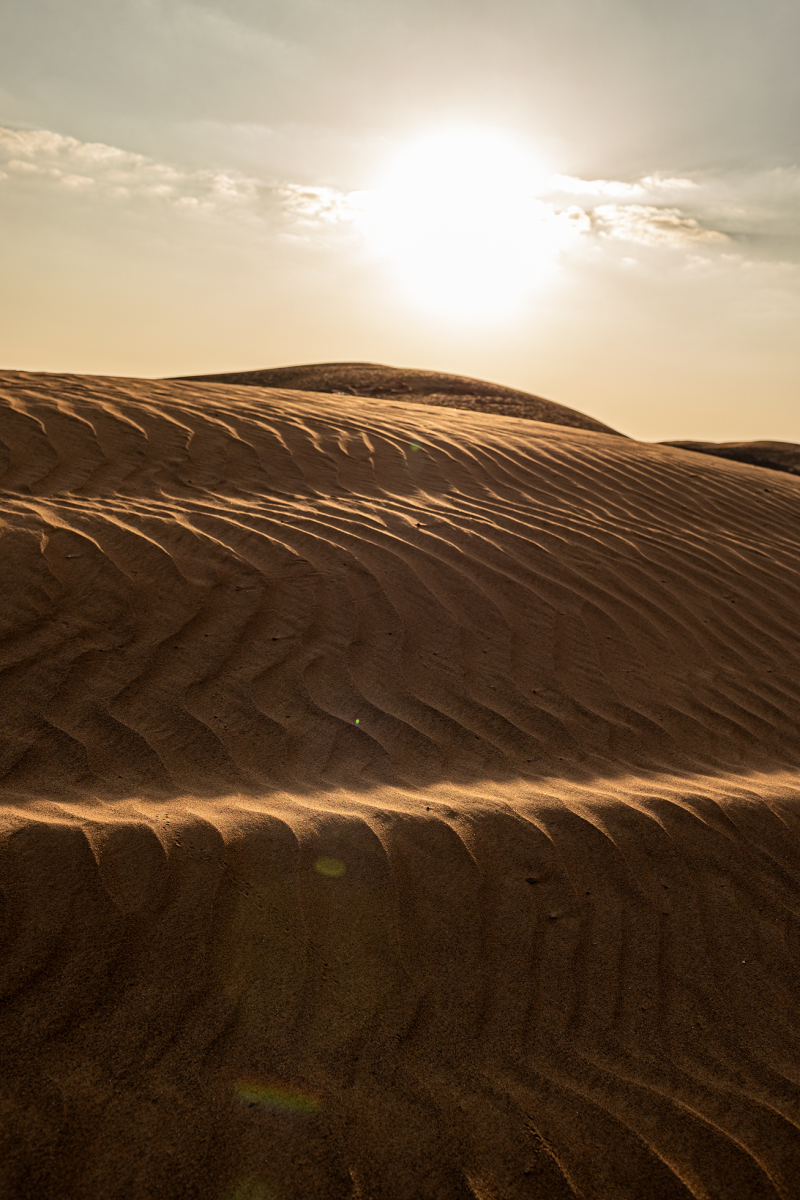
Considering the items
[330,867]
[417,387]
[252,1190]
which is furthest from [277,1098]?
[417,387]

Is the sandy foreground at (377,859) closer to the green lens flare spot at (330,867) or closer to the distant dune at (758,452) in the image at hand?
the green lens flare spot at (330,867)

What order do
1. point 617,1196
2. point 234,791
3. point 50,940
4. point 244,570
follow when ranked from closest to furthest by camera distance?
point 617,1196, point 50,940, point 234,791, point 244,570

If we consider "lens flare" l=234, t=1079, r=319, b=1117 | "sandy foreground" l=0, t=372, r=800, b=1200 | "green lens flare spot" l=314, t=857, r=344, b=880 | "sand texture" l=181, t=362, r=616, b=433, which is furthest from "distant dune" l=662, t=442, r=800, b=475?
"lens flare" l=234, t=1079, r=319, b=1117

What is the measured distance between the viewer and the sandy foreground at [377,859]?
1.49 m

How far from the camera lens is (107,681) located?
2.66 meters

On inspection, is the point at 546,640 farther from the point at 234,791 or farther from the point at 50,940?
the point at 50,940

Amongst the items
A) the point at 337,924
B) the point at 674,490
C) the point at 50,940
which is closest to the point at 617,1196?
the point at 337,924

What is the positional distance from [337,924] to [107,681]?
4.31 feet

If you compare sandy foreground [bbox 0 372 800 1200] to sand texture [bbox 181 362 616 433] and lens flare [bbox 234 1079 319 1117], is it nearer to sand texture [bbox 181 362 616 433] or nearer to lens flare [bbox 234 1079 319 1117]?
lens flare [bbox 234 1079 319 1117]

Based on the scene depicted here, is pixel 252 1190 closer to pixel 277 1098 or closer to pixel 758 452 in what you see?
pixel 277 1098

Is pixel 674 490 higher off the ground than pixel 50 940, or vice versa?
pixel 674 490

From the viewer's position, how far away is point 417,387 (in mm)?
14680

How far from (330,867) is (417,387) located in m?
13.7

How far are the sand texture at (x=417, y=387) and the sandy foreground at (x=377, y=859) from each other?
9.57m
